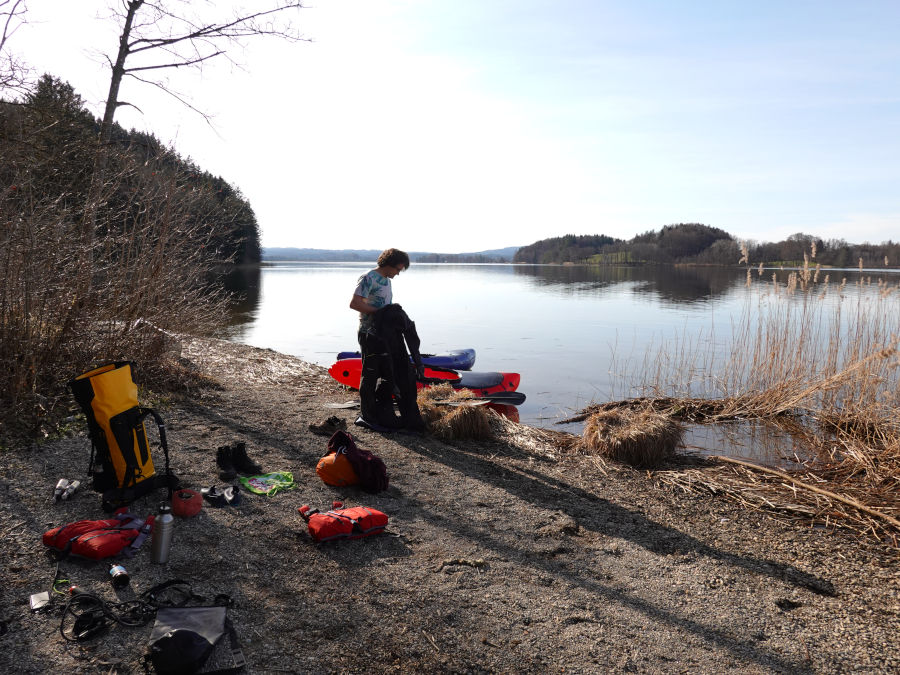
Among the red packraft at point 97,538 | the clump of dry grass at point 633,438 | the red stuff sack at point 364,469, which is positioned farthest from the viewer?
the clump of dry grass at point 633,438

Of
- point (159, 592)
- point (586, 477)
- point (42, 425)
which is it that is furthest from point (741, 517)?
point (42, 425)

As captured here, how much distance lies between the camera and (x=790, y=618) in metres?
2.85

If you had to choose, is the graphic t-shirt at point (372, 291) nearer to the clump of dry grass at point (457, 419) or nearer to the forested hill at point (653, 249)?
the clump of dry grass at point (457, 419)

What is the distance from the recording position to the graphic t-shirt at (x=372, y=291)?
5770 mm

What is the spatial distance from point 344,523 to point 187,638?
1244 mm

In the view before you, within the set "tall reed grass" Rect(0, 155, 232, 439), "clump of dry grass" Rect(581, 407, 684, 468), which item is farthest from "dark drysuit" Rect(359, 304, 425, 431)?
"tall reed grass" Rect(0, 155, 232, 439)

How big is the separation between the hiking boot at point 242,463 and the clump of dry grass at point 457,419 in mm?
2037

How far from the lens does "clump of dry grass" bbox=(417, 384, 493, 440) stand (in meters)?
5.98

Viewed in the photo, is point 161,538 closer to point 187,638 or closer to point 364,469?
point 187,638

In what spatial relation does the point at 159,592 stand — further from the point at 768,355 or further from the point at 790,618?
the point at 768,355

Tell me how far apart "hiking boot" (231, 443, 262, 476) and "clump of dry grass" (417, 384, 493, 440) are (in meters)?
2.04

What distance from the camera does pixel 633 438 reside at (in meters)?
5.52

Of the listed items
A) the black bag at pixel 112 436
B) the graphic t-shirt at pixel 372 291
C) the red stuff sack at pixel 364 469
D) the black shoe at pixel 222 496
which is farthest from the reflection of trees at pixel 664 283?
the black bag at pixel 112 436

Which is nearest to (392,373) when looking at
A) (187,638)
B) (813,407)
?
(187,638)
